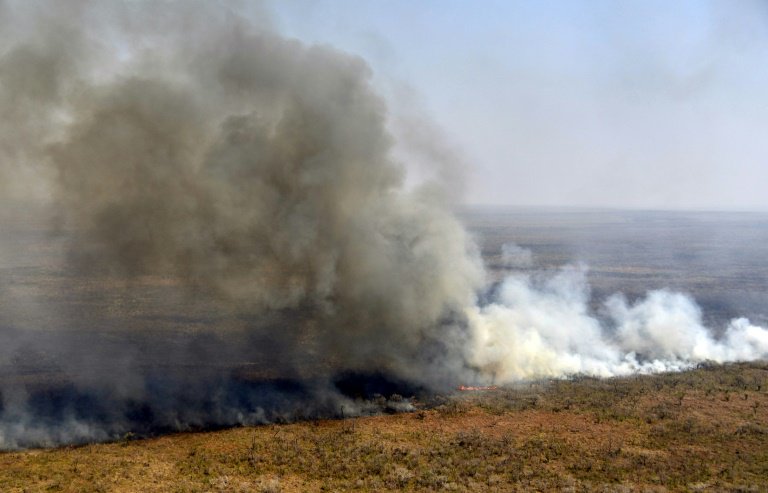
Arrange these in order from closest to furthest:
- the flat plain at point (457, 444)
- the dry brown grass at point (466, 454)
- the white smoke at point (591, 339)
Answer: the dry brown grass at point (466, 454) → the flat plain at point (457, 444) → the white smoke at point (591, 339)

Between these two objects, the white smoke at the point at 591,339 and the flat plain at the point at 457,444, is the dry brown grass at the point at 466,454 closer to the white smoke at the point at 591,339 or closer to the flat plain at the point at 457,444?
the flat plain at the point at 457,444

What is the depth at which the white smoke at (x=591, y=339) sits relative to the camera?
38219mm

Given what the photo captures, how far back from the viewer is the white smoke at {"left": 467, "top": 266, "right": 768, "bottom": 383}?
38219 millimetres

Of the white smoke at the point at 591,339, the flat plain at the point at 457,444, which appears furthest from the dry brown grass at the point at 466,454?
the white smoke at the point at 591,339

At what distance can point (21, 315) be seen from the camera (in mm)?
48250

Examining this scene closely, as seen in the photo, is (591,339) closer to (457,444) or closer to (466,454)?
(457,444)

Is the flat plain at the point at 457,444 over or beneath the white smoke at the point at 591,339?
beneath

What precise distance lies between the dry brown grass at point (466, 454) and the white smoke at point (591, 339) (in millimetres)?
5054

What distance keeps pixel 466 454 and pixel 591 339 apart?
21.8m

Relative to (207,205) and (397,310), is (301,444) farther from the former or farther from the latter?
(207,205)

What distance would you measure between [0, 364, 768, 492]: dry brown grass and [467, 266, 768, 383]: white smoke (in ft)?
16.6

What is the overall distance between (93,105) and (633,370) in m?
39.2

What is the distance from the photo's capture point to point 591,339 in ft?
144

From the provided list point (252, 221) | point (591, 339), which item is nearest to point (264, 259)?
point (252, 221)
